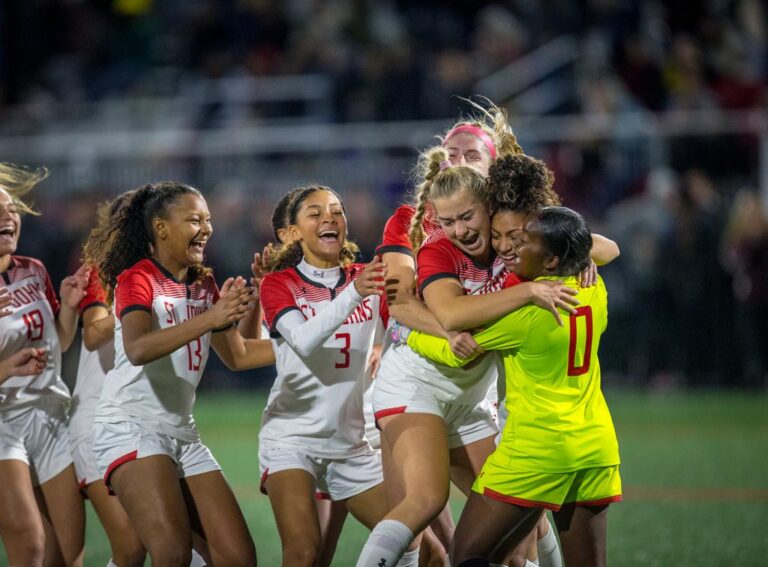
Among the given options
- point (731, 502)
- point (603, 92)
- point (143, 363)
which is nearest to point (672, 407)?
point (603, 92)

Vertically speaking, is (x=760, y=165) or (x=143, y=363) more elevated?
(x=760, y=165)

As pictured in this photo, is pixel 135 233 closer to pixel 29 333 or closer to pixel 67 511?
pixel 29 333

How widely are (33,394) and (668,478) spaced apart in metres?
5.80

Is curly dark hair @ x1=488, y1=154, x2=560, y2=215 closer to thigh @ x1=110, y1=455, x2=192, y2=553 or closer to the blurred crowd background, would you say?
thigh @ x1=110, y1=455, x2=192, y2=553

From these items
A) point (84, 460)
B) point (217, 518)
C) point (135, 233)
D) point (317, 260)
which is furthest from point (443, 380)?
point (84, 460)

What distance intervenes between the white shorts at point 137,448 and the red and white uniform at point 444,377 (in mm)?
844

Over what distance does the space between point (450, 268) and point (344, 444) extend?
994 millimetres

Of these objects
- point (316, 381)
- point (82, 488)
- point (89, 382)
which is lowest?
point (82, 488)

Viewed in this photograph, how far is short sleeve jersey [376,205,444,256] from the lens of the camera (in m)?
5.48

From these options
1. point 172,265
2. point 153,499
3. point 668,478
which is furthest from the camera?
point 668,478

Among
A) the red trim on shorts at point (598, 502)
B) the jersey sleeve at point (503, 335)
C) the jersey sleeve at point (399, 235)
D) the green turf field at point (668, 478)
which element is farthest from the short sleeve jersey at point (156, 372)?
the green turf field at point (668, 478)

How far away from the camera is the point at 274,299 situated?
5348mm

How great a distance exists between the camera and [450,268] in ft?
16.5

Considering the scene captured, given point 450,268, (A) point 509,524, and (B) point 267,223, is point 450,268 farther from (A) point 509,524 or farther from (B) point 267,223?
(B) point 267,223
